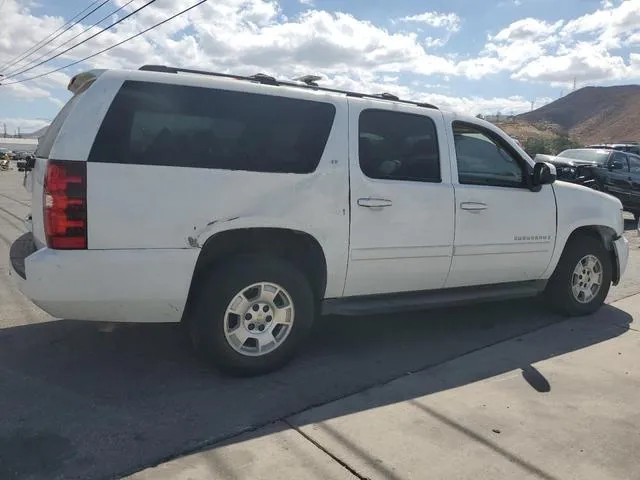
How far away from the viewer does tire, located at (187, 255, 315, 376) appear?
3.82 m

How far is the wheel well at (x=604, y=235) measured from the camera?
5.77 meters

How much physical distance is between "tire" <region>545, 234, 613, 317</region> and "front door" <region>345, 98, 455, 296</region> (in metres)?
1.57

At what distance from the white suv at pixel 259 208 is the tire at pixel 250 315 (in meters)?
0.01

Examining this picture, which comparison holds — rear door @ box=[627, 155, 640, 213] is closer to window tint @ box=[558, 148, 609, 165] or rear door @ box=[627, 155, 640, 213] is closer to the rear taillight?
window tint @ box=[558, 148, 609, 165]

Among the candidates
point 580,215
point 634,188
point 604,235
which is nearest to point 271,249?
point 580,215

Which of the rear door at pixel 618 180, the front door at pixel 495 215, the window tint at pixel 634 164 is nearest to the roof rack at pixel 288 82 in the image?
the front door at pixel 495 215

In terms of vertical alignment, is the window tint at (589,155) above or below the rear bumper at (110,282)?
above

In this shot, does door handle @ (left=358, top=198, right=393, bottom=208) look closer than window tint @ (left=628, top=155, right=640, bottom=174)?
Yes

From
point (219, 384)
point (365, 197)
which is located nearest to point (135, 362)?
point (219, 384)

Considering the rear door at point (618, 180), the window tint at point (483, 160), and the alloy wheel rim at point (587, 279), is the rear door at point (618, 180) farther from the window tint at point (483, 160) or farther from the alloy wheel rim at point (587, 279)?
the window tint at point (483, 160)

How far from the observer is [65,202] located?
339cm

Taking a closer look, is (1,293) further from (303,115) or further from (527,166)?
(527,166)

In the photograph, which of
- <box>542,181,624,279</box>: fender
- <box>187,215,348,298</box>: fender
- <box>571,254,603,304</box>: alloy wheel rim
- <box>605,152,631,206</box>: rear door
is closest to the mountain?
<box>605,152,631,206</box>: rear door

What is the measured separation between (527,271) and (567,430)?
82.6 inches
